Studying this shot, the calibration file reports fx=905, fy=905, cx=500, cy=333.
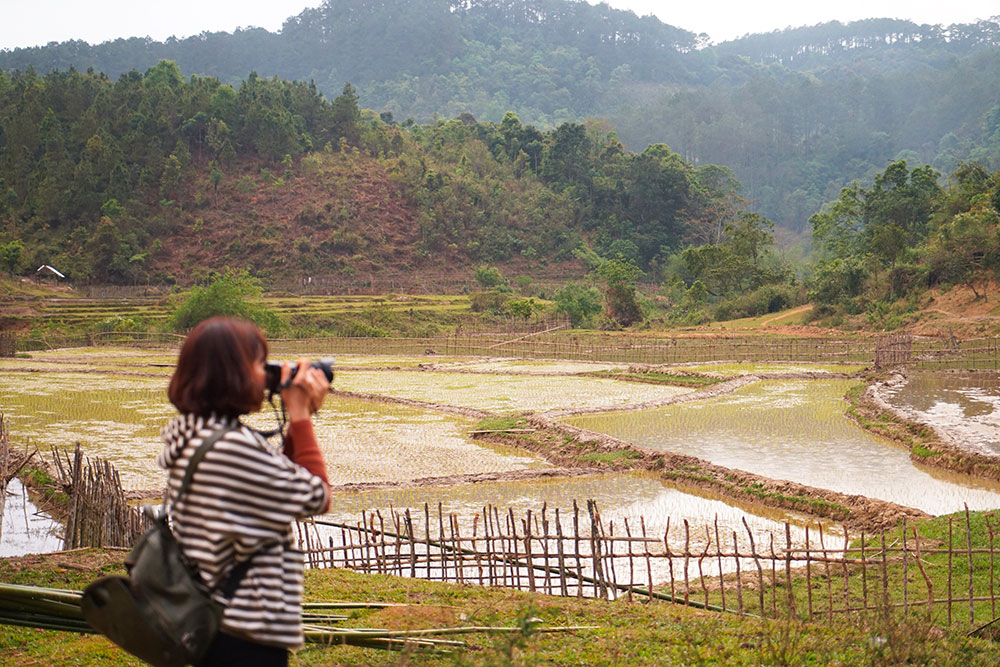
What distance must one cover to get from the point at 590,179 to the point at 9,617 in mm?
79032

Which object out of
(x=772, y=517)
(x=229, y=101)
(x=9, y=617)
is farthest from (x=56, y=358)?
(x=229, y=101)

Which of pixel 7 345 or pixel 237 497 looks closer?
pixel 237 497

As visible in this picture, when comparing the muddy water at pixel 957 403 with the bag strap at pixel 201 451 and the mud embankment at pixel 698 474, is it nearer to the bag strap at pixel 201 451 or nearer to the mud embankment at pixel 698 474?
the mud embankment at pixel 698 474

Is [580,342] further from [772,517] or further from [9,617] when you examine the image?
[9,617]

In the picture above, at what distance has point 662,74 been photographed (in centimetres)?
16912

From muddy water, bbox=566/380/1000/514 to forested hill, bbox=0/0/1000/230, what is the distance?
76.8m

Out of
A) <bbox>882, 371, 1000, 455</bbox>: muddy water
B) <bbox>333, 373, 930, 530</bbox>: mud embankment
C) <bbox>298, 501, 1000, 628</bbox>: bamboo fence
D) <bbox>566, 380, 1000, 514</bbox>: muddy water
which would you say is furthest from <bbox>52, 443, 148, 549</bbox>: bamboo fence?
<bbox>882, 371, 1000, 455</bbox>: muddy water

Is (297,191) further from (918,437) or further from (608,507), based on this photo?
(608,507)

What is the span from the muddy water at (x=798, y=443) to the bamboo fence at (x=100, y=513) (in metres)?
8.80

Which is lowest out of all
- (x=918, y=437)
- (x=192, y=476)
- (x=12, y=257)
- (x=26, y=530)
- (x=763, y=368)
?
(x=763, y=368)

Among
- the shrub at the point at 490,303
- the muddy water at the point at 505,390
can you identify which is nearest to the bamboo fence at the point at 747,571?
the muddy water at the point at 505,390

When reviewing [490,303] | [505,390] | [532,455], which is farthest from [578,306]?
[532,455]

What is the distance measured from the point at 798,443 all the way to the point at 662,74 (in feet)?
536

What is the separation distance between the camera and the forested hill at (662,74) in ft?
370
